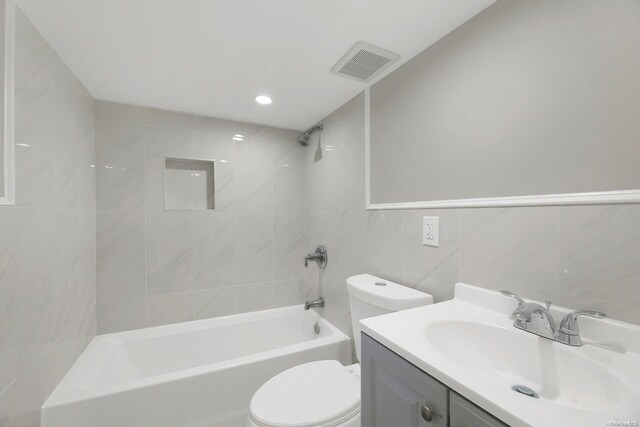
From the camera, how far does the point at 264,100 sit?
1.84m

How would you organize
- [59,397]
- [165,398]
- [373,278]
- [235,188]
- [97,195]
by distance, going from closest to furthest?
[59,397] → [165,398] → [373,278] → [97,195] → [235,188]

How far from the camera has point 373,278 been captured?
4.86 ft

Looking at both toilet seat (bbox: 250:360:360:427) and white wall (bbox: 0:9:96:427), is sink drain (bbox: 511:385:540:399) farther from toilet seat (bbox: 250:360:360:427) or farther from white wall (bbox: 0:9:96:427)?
white wall (bbox: 0:9:96:427)

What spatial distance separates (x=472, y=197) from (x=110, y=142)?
2.32 m

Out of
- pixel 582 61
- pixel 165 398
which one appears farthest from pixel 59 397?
pixel 582 61

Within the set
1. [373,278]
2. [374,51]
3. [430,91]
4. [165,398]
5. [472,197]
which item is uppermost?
[374,51]

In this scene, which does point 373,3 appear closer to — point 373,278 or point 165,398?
point 373,278

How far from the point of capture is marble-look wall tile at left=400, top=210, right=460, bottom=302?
44.2 inches

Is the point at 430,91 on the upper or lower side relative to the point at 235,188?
upper

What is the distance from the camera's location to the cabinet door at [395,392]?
24.3 inches

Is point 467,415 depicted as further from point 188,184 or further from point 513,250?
point 188,184

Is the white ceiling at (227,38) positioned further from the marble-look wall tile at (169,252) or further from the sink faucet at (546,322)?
the sink faucet at (546,322)

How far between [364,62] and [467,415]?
150 cm

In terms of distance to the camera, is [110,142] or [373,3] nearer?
[373,3]
